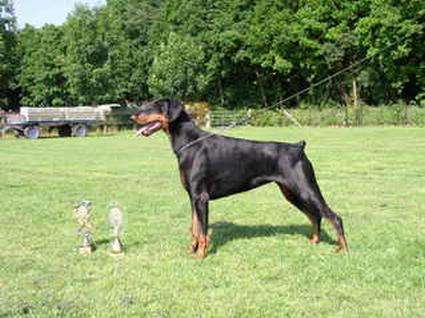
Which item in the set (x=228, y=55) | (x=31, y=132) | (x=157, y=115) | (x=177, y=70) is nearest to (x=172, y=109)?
(x=157, y=115)

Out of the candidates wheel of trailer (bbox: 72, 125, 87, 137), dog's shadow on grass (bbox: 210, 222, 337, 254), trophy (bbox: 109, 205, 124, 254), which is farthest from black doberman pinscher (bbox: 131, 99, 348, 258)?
wheel of trailer (bbox: 72, 125, 87, 137)

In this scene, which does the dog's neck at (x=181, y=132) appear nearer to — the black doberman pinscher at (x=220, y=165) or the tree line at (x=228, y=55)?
the black doberman pinscher at (x=220, y=165)

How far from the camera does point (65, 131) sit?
41.6m

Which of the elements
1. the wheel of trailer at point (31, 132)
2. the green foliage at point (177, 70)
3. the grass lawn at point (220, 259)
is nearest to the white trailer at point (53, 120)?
the wheel of trailer at point (31, 132)

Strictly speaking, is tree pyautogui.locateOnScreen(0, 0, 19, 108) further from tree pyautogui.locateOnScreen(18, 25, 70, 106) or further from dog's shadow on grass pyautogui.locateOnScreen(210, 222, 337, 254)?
dog's shadow on grass pyautogui.locateOnScreen(210, 222, 337, 254)

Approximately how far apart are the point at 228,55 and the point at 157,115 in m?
51.9

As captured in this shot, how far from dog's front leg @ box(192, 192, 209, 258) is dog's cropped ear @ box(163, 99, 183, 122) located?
0.96 m

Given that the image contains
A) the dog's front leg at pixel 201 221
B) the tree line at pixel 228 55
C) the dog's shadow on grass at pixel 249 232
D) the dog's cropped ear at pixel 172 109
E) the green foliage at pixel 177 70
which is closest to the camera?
the dog's front leg at pixel 201 221

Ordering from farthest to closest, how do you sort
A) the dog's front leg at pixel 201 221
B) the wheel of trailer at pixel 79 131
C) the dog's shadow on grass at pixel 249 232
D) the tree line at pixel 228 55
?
1. the tree line at pixel 228 55
2. the wheel of trailer at pixel 79 131
3. the dog's shadow on grass at pixel 249 232
4. the dog's front leg at pixel 201 221

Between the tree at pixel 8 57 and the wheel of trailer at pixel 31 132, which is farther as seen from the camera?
the tree at pixel 8 57

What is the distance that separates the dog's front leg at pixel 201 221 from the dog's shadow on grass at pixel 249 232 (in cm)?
52

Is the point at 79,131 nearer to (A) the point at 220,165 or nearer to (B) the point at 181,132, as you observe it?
(B) the point at 181,132

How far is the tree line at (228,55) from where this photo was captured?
48312mm

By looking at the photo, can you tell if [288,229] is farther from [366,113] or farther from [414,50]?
[414,50]
